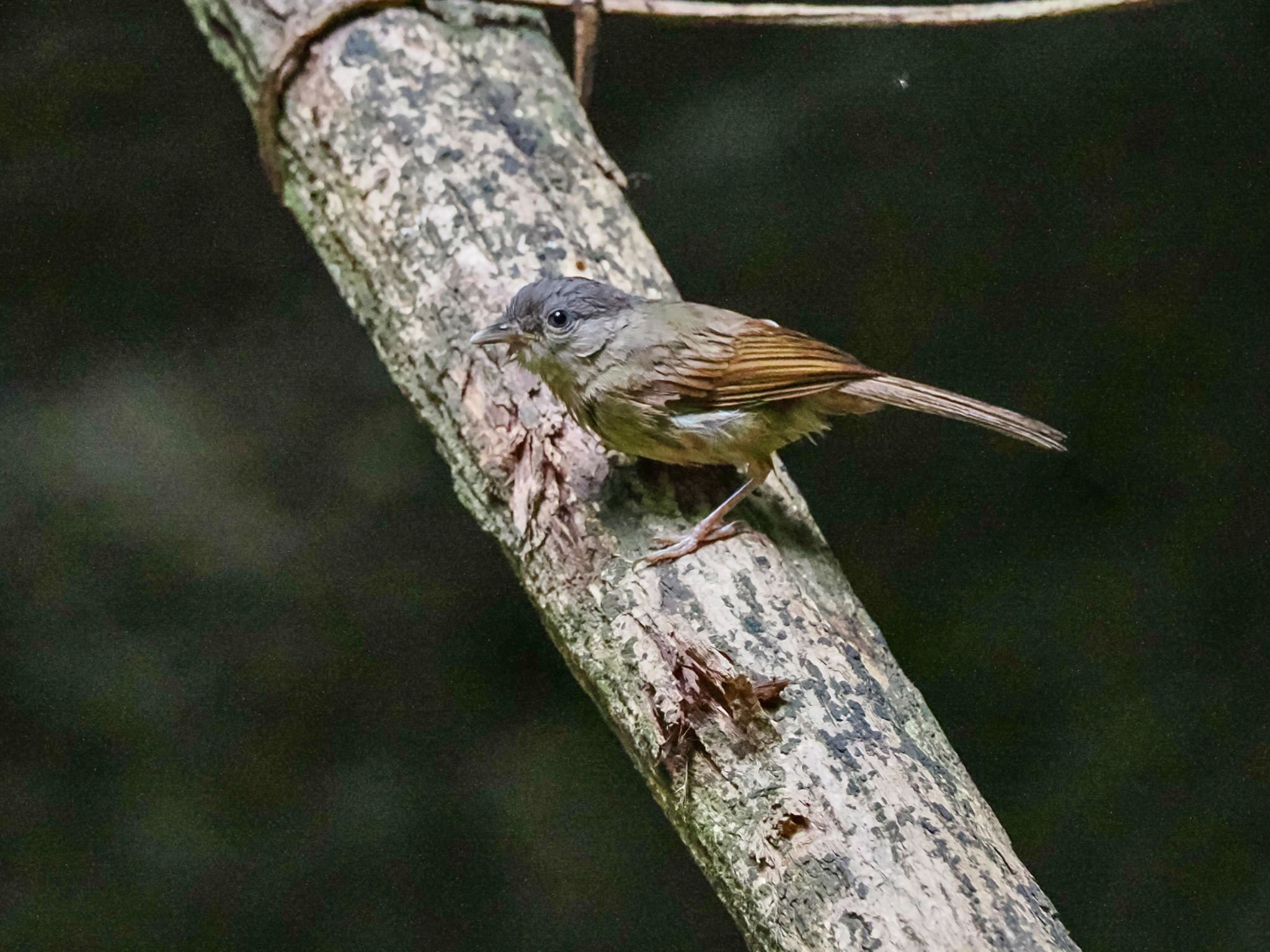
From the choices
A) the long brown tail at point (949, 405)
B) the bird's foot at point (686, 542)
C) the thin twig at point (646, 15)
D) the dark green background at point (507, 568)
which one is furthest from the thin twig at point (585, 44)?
the bird's foot at point (686, 542)

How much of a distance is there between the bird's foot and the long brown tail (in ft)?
1.44

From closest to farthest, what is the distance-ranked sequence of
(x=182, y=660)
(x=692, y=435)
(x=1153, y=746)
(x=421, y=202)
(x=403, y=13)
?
(x=692, y=435), (x=421, y=202), (x=403, y=13), (x=1153, y=746), (x=182, y=660)

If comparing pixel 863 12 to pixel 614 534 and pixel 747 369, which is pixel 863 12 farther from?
pixel 614 534

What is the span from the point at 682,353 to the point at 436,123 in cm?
102

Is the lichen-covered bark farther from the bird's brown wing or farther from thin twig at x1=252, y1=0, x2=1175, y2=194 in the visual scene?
the bird's brown wing

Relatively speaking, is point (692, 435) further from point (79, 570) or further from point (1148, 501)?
point (79, 570)

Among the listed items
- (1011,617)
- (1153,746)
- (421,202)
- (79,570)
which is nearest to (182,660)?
(79,570)

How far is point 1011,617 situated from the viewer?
152 inches

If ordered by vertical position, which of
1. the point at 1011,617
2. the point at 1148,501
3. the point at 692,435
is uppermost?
the point at 692,435

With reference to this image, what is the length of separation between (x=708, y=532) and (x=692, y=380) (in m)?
0.34

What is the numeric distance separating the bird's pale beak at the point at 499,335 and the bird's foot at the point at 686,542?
57cm

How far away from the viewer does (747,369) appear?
236cm

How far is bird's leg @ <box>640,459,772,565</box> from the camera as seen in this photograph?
222cm

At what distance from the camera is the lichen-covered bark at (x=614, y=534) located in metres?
1.74
